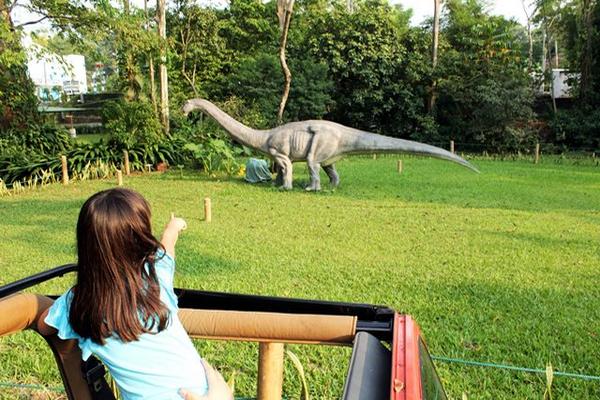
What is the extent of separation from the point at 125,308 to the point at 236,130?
8.89 metres

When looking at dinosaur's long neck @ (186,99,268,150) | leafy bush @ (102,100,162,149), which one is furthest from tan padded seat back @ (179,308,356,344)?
leafy bush @ (102,100,162,149)

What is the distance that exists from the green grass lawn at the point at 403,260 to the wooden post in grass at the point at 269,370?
3.68 feet

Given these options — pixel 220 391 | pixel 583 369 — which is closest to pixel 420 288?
pixel 583 369

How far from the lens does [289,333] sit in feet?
4.00

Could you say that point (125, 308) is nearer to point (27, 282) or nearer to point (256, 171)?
point (27, 282)

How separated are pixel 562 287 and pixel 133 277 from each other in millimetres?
3651

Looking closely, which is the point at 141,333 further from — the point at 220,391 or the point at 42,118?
the point at 42,118

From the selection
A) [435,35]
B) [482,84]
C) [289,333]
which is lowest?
[289,333]

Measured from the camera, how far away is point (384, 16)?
1783cm

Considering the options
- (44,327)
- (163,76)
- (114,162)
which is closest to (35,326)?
(44,327)

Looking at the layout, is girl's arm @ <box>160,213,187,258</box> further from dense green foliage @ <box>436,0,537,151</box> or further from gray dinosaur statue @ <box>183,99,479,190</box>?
dense green foliage @ <box>436,0,537,151</box>

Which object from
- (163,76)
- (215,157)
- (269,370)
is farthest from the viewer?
(163,76)

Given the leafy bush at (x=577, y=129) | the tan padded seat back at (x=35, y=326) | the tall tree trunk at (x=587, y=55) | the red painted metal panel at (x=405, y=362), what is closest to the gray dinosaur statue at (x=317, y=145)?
the tan padded seat back at (x=35, y=326)

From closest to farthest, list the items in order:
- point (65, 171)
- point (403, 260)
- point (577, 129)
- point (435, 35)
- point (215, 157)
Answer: point (403, 260), point (65, 171), point (215, 157), point (577, 129), point (435, 35)
